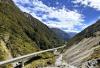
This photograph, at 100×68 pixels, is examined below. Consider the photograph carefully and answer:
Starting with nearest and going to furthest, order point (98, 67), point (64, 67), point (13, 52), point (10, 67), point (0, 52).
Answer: point (98, 67) < point (64, 67) < point (10, 67) < point (0, 52) < point (13, 52)

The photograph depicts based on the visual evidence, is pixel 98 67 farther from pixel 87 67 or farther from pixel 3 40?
pixel 3 40

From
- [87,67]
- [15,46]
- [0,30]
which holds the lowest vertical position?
[87,67]

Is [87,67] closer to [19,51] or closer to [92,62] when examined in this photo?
[92,62]

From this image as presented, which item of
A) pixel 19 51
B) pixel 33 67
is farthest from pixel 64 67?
pixel 19 51

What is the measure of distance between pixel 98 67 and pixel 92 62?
3.72 meters

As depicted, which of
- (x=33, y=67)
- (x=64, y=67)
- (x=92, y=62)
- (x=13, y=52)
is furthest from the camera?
(x=13, y=52)

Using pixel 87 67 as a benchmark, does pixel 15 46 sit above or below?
above

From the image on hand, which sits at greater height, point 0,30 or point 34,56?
point 0,30

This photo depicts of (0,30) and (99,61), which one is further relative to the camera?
(0,30)

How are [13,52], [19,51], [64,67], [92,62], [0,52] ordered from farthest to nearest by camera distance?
[19,51]
[13,52]
[0,52]
[64,67]
[92,62]

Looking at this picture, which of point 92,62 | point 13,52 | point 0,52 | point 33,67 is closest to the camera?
point 92,62

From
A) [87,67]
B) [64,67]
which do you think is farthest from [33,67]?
[87,67]

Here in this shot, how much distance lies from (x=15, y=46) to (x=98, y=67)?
9710 cm

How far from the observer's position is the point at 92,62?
2071 inches
